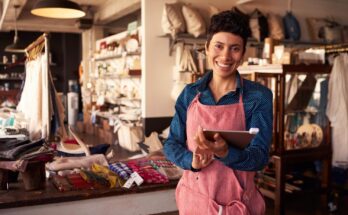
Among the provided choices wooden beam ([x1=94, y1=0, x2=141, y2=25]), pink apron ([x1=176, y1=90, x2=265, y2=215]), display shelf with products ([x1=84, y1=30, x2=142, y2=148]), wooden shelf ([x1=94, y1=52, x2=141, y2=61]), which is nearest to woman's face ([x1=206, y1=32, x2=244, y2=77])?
pink apron ([x1=176, y1=90, x2=265, y2=215])

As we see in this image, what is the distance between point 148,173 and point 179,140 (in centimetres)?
109

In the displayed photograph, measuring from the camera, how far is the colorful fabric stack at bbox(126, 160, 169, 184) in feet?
7.88

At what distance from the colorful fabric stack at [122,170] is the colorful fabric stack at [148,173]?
45mm

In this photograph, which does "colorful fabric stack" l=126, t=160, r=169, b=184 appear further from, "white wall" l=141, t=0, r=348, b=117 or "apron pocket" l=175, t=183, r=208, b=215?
"white wall" l=141, t=0, r=348, b=117

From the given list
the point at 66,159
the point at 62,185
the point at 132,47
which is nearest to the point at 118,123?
the point at 132,47

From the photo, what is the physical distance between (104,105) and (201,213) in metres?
6.07

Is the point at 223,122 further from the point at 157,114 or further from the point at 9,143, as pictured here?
the point at 157,114

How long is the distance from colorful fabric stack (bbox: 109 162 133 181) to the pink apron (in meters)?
1.04

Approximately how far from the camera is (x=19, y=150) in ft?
7.53

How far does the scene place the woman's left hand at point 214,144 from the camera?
43.3 inches

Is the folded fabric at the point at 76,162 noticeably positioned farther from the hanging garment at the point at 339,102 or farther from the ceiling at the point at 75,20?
the ceiling at the point at 75,20

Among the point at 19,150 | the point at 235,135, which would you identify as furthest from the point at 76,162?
the point at 235,135

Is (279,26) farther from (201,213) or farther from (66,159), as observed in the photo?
(201,213)

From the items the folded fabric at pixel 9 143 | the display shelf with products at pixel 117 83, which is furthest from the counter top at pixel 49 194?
the display shelf with products at pixel 117 83
